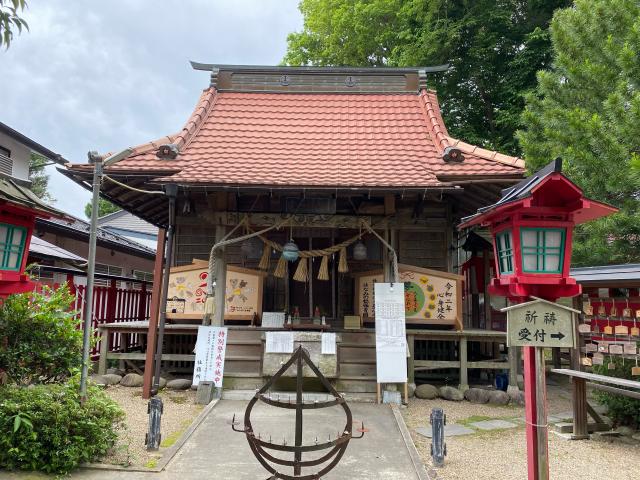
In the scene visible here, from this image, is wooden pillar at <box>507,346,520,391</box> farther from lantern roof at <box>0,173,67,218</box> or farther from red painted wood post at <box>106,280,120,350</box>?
red painted wood post at <box>106,280,120,350</box>

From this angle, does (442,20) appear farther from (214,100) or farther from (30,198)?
(30,198)

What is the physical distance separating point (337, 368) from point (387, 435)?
204cm

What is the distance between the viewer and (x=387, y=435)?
6.20 meters

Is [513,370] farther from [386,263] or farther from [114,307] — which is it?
[114,307]

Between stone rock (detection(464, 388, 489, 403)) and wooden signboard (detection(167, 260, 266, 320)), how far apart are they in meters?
4.56

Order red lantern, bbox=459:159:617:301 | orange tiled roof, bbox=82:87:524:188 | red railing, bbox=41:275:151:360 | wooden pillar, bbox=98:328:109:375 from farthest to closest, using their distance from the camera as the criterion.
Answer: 1. red railing, bbox=41:275:151:360
2. wooden pillar, bbox=98:328:109:375
3. orange tiled roof, bbox=82:87:524:188
4. red lantern, bbox=459:159:617:301

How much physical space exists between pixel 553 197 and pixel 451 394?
5.96m

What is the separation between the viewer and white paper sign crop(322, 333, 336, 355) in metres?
8.07

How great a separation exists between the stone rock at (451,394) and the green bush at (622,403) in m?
2.46

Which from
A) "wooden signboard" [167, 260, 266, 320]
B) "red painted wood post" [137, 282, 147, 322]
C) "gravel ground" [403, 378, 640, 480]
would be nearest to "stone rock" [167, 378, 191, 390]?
"wooden signboard" [167, 260, 266, 320]

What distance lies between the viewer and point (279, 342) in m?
8.11

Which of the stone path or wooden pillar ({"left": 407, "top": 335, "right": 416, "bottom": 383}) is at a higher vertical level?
wooden pillar ({"left": 407, "top": 335, "right": 416, "bottom": 383})

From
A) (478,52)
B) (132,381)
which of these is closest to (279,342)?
(132,381)

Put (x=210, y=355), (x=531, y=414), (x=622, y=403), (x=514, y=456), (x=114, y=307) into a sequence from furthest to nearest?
Answer: (x=114, y=307) < (x=210, y=355) < (x=622, y=403) < (x=514, y=456) < (x=531, y=414)
